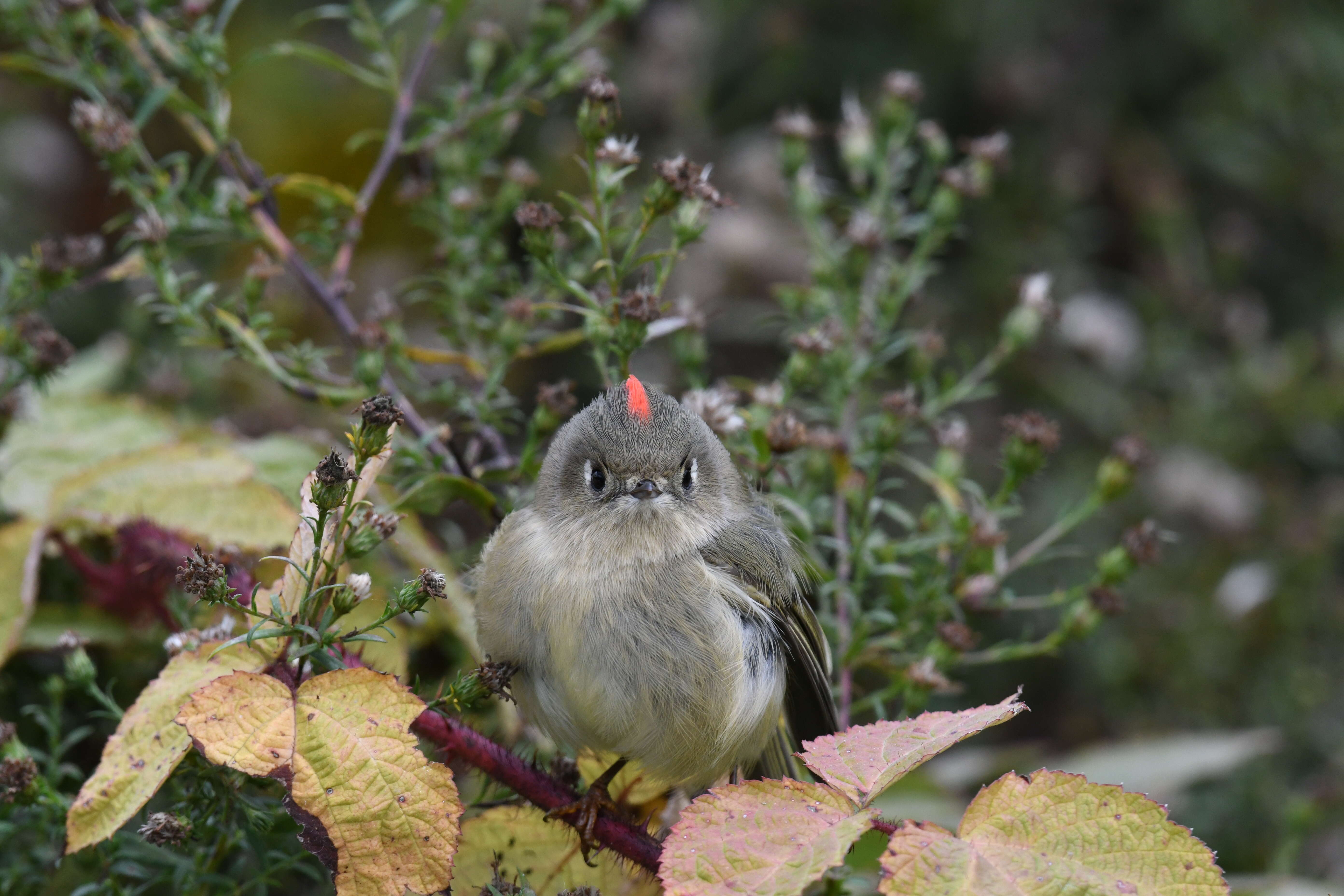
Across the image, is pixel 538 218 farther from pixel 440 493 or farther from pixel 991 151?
pixel 991 151

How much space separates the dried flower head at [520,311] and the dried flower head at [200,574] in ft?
2.76

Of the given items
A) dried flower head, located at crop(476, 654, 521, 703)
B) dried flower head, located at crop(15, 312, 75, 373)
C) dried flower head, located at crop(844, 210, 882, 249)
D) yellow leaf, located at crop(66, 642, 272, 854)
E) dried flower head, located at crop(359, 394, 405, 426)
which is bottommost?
yellow leaf, located at crop(66, 642, 272, 854)

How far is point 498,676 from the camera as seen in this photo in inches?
68.1

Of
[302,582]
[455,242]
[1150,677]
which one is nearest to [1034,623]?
[1150,677]

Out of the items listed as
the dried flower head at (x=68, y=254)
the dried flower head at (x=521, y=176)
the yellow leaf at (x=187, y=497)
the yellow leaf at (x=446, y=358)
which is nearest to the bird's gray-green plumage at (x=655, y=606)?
the yellow leaf at (x=446, y=358)

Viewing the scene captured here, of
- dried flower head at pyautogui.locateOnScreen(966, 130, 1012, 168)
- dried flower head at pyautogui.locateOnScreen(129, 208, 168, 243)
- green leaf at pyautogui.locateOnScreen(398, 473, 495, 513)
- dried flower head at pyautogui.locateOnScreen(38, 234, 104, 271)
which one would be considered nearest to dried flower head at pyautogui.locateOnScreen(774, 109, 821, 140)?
dried flower head at pyautogui.locateOnScreen(966, 130, 1012, 168)

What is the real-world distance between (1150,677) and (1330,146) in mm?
2085

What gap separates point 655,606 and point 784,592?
0.28 m

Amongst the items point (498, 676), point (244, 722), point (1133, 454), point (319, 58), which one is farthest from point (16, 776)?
point (1133, 454)

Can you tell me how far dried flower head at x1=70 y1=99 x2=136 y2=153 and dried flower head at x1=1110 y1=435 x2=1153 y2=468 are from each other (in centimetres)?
194

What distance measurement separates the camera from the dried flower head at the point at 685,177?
6.11 ft

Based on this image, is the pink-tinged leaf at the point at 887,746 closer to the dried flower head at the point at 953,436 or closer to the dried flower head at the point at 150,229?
the dried flower head at the point at 953,436

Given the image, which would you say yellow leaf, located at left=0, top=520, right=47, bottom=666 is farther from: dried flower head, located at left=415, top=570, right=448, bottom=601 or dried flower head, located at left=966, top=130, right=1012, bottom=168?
dried flower head, located at left=966, top=130, right=1012, bottom=168

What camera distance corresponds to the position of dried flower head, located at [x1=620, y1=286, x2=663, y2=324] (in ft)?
6.21
